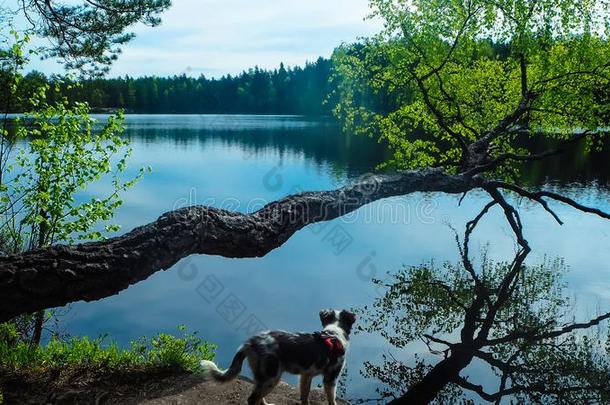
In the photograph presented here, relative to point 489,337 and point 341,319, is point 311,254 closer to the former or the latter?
point 489,337

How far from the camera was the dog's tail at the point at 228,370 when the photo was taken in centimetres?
609

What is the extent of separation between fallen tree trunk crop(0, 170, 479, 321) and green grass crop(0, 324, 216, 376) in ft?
7.01

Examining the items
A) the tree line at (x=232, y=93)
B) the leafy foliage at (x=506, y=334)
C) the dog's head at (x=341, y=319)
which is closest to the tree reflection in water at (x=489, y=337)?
the leafy foliage at (x=506, y=334)

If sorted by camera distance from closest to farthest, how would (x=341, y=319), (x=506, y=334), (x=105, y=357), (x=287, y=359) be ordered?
(x=287, y=359) → (x=341, y=319) → (x=105, y=357) → (x=506, y=334)

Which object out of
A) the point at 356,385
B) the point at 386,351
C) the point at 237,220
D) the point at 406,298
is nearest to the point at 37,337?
the point at 237,220

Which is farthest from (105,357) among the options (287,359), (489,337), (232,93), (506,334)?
(232,93)

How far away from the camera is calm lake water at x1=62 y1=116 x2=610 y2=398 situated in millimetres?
14539

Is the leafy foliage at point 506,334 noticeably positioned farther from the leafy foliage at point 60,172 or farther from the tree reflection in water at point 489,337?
the leafy foliage at point 60,172

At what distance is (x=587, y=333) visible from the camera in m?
13.3

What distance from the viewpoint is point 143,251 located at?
242 inches

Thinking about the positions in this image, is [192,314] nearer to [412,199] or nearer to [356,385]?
[356,385]

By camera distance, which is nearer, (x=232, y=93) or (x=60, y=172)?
(x=60, y=172)

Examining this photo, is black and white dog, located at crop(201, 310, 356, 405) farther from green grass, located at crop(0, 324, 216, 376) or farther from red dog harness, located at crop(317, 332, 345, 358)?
green grass, located at crop(0, 324, 216, 376)

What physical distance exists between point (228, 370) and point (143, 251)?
188 centimetres
